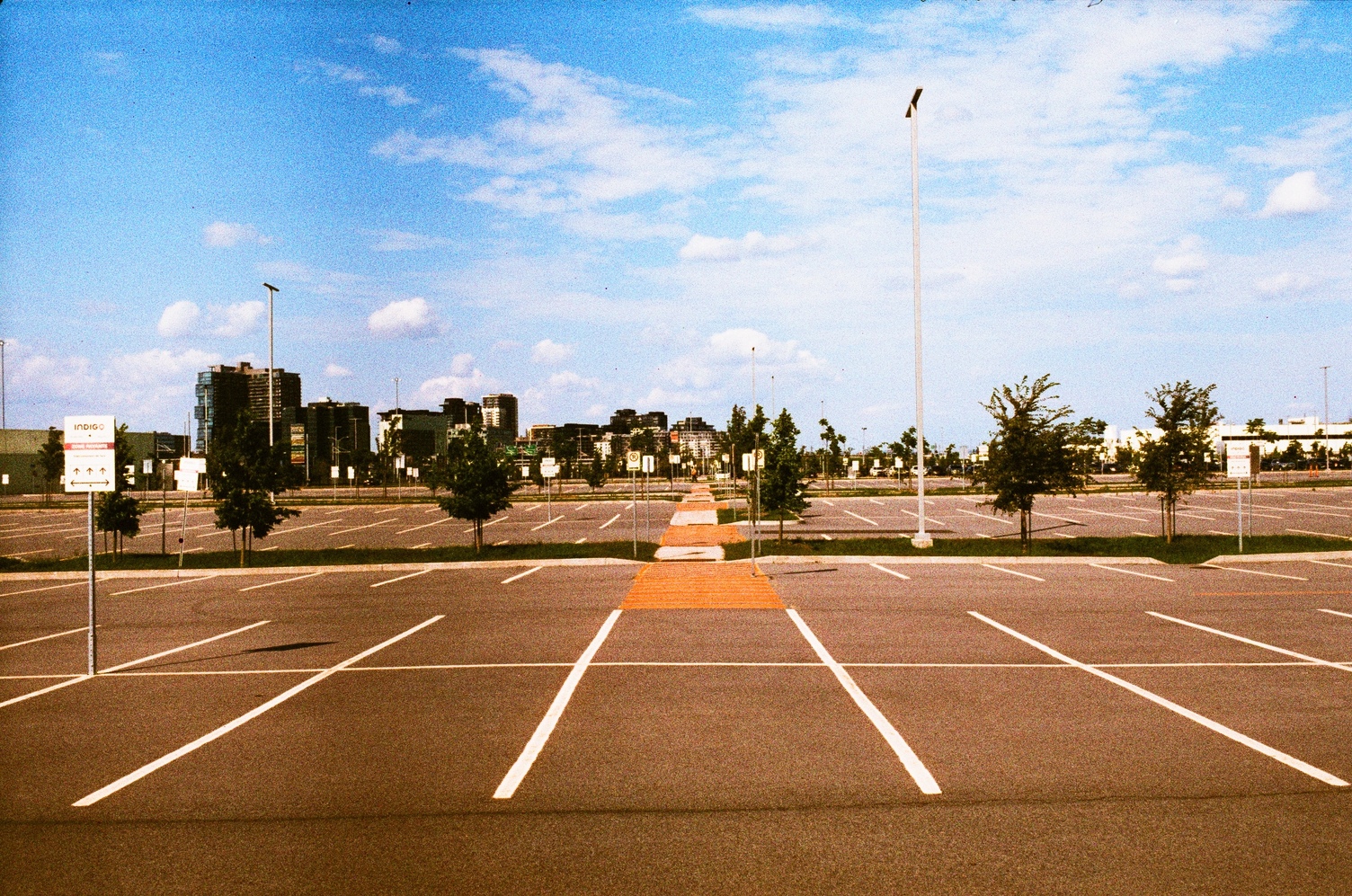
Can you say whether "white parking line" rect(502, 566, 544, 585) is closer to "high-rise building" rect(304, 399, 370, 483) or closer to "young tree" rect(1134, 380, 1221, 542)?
"young tree" rect(1134, 380, 1221, 542)

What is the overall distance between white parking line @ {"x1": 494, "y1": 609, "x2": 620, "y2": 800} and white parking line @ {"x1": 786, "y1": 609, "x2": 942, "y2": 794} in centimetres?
313

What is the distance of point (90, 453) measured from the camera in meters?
11.4

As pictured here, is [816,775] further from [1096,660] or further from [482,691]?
[1096,660]

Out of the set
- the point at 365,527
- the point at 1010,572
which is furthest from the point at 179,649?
the point at 365,527

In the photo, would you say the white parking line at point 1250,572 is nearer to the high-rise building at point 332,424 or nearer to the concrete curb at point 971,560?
the concrete curb at point 971,560

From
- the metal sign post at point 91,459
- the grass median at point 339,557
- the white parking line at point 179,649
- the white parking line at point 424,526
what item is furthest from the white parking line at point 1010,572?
the white parking line at point 424,526

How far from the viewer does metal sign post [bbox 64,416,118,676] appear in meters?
11.4

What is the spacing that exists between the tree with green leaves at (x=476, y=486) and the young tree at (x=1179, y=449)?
20184 millimetres

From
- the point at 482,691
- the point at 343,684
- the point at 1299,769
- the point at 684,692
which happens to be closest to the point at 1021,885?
the point at 1299,769

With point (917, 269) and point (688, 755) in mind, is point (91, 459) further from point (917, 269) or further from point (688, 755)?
point (917, 269)

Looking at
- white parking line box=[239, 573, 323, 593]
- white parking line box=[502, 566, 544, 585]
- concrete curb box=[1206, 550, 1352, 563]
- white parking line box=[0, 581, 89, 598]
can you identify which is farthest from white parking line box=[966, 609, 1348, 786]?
white parking line box=[0, 581, 89, 598]

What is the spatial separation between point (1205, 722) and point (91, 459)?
43.8ft

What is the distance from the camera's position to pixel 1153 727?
835cm

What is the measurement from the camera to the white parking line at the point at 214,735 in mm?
6895
